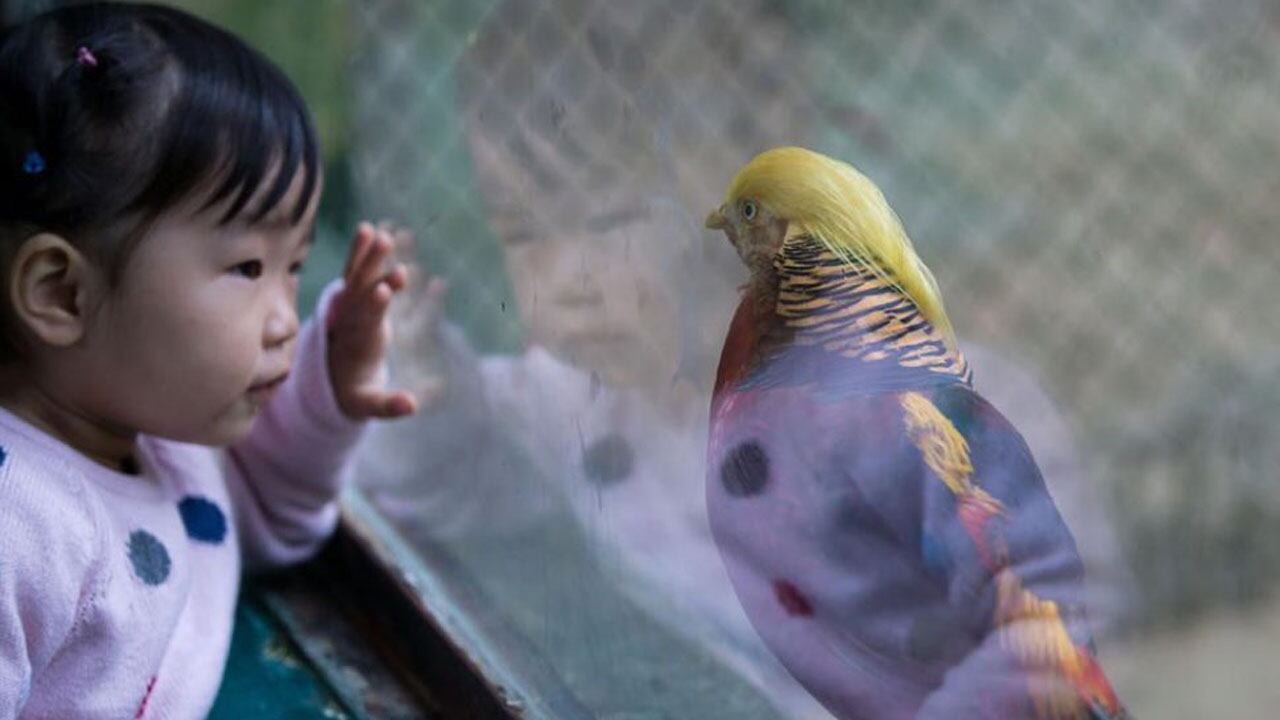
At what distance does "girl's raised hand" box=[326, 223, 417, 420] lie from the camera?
3.09 ft

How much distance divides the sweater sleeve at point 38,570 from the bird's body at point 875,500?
1.30ft

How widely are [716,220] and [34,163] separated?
1.39 ft

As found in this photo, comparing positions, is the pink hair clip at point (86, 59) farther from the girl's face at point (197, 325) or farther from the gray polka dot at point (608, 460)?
the gray polka dot at point (608, 460)

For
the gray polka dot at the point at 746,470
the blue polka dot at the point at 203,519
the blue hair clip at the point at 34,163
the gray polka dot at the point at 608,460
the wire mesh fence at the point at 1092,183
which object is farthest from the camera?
the blue polka dot at the point at 203,519

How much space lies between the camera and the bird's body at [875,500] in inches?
16.0

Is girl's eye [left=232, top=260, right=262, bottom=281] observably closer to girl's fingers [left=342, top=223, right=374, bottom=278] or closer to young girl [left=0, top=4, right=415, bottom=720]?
young girl [left=0, top=4, right=415, bottom=720]

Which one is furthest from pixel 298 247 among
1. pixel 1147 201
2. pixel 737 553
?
pixel 1147 201

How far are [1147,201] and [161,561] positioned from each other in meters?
0.64

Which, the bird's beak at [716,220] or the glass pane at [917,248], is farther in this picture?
the bird's beak at [716,220]

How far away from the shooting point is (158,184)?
0.75m

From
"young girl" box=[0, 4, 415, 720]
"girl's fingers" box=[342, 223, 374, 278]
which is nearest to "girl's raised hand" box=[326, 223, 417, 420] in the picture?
"girl's fingers" box=[342, 223, 374, 278]

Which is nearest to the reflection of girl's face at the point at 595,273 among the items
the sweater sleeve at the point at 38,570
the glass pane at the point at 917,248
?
the glass pane at the point at 917,248

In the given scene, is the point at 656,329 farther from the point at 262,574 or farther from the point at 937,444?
the point at 262,574

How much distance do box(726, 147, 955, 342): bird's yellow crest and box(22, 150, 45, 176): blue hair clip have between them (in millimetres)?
442
